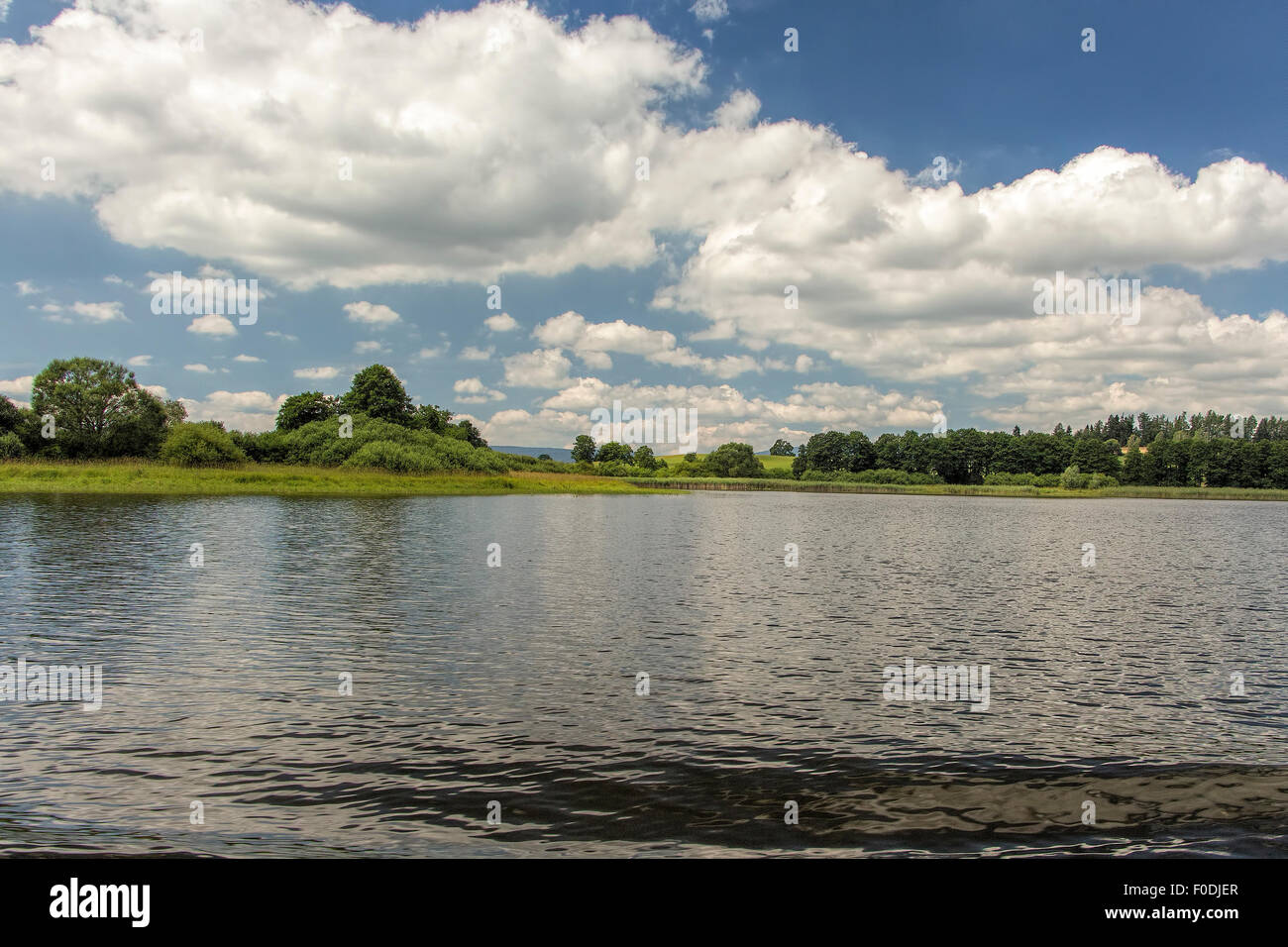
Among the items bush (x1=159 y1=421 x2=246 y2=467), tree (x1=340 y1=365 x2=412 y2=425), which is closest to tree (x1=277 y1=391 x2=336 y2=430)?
tree (x1=340 y1=365 x2=412 y2=425)

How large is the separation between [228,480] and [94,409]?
28.9 meters

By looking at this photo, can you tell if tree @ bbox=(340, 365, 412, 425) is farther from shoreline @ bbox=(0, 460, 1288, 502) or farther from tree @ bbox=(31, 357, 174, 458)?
tree @ bbox=(31, 357, 174, 458)

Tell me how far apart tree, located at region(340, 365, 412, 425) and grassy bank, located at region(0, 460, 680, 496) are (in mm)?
28945

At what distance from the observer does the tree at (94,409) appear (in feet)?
332

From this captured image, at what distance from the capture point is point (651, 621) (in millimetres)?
25297

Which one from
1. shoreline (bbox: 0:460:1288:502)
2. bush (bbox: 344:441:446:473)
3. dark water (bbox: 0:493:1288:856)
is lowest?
dark water (bbox: 0:493:1288:856)

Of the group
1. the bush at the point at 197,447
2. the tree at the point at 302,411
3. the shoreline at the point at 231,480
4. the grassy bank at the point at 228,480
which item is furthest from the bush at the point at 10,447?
the tree at the point at 302,411

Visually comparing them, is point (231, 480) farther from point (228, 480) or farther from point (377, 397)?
point (377, 397)

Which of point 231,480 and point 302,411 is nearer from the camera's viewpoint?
point 231,480

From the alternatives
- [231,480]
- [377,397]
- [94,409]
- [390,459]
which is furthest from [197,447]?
[377,397]

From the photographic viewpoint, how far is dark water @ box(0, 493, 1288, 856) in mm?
10812

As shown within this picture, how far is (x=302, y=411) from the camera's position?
146 metres

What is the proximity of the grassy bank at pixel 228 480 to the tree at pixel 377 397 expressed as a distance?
2894 centimetres

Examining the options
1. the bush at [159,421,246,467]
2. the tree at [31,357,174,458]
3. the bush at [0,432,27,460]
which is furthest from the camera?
the tree at [31,357,174,458]
